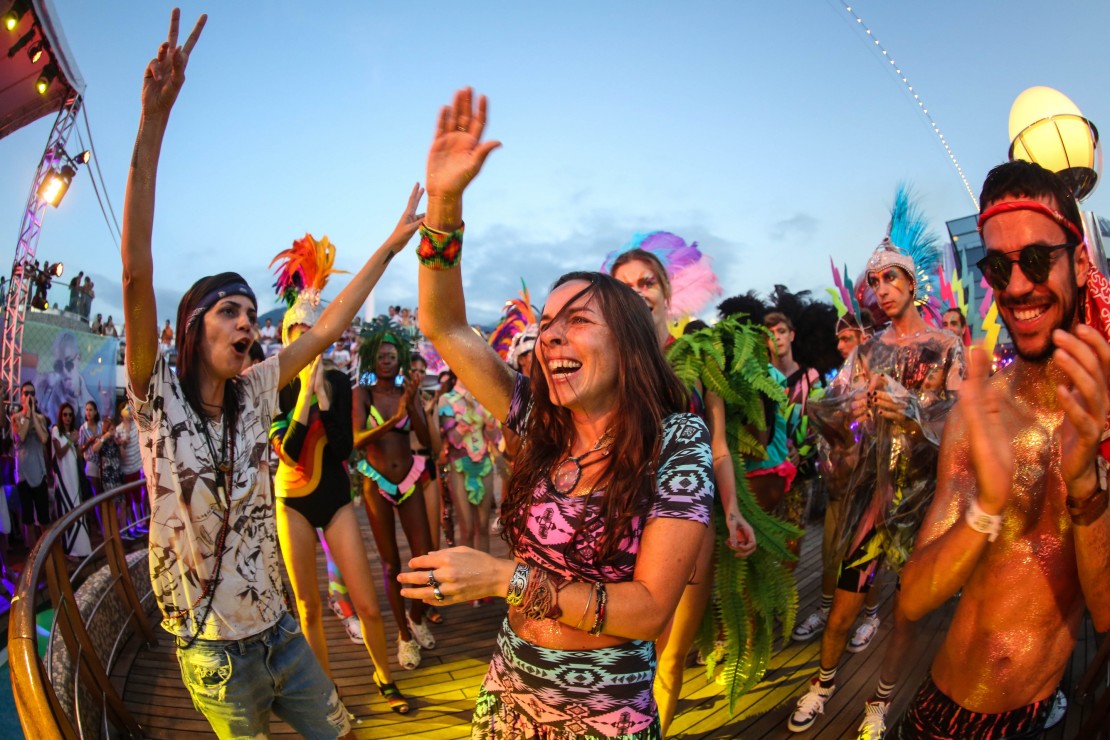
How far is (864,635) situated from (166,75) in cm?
469

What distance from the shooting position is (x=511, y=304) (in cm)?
717

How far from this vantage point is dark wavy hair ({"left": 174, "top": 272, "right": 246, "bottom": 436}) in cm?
222

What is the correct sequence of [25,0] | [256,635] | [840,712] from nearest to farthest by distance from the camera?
[256,635] → [840,712] → [25,0]

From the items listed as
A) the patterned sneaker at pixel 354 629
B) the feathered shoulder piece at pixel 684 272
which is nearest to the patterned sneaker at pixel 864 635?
the feathered shoulder piece at pixel 684 272

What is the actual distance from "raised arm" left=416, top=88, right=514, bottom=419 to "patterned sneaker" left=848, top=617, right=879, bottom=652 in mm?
3506

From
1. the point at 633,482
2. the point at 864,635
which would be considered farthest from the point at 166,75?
the point at 864,635

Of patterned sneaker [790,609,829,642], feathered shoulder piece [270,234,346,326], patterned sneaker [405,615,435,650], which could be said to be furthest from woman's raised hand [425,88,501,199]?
patterned sneaker [790,609,829,642]

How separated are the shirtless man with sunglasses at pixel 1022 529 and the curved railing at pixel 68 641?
2.16m

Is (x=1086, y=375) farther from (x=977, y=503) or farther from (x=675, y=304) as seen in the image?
(x=675, y=304)

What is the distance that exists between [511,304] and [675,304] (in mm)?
A: 3598

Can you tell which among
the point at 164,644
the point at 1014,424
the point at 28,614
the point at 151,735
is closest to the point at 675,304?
the point at 1014,424

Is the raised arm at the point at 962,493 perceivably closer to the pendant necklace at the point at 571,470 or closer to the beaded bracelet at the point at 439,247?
the pendant necklace at the point at 571,470

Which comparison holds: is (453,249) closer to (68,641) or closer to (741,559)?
(741,559)

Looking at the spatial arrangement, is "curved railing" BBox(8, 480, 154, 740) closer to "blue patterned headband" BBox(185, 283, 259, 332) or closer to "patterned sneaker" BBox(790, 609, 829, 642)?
"blue patterned headband" BBox(185, 283, 259, 332)
